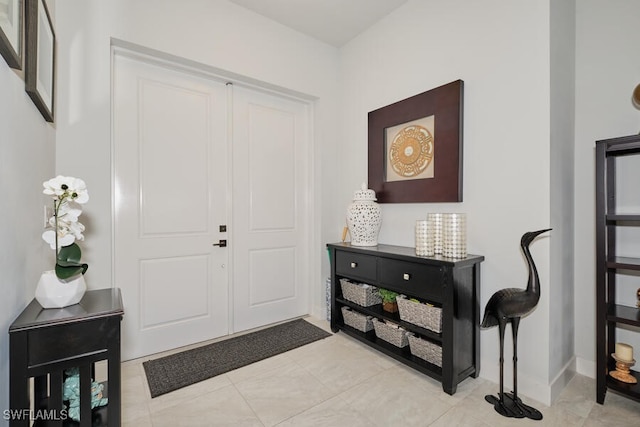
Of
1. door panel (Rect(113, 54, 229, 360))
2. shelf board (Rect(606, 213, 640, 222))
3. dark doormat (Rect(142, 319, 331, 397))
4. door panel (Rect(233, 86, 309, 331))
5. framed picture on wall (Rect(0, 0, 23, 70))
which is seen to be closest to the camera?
framed picture on wall (Rect(0, 0, 23, 70))

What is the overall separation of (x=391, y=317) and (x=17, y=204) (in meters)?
2.24

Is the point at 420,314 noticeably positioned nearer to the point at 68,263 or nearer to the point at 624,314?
the point at 624,314

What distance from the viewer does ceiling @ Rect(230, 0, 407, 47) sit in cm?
258

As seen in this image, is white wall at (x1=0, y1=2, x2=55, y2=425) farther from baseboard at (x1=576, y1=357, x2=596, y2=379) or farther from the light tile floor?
baseboard at (x1=576, y1=357, x2=596, y2=379)

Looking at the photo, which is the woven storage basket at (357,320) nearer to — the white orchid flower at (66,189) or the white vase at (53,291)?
the white vase at (53,291)

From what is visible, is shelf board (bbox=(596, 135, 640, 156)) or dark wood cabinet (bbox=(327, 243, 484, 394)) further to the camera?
dark wood cabinet (bbox=(327, 243, 484, 394))

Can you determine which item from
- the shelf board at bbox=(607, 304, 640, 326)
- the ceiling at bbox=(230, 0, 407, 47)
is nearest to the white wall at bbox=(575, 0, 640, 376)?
the shelf board at bbox=(607, 304, 640, 326)

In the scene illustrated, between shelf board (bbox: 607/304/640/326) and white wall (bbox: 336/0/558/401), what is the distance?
12.7 inches

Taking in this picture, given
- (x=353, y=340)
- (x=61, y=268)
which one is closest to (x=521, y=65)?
(x=353, y=340)

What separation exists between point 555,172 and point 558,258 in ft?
1.80

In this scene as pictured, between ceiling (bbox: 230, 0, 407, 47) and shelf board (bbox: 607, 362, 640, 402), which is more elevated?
ceiling (bbox: 230, 0, 407, 47)

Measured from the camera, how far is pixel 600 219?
1.71 metres

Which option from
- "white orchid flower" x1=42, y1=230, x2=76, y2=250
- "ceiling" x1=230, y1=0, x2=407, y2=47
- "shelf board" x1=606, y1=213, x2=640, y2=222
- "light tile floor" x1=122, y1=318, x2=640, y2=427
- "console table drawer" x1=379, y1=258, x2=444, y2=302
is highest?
"ceiling" x1=230, y1=0, x2=407, y2=47

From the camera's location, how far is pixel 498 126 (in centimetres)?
198
